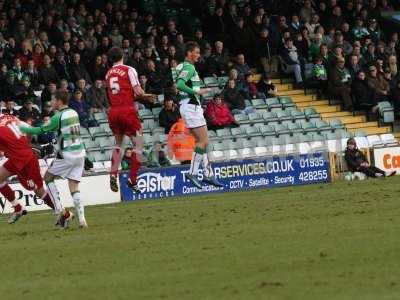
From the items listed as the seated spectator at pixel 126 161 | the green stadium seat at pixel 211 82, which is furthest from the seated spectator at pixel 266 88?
the seated spectator at pixel 126 161

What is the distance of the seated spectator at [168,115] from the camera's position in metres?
30.2

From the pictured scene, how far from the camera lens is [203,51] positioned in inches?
1325

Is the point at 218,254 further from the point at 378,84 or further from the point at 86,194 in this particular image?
the point at 378,84

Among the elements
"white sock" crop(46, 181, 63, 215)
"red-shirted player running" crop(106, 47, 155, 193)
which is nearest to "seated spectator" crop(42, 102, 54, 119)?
"red-shirted player running" crop(106, 47, 155, 193)

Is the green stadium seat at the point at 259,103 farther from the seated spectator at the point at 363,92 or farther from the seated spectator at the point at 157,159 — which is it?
the seated spectator at the point at 157,159

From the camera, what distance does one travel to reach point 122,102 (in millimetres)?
19750

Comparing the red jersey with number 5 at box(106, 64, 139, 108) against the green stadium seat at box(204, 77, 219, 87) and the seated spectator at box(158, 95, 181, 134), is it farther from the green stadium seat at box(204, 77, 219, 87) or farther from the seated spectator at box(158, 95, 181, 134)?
the green stadium seat at box(204, 77, 219, 87)

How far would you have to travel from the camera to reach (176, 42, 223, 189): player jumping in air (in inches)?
806

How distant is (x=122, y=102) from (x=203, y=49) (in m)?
14.1

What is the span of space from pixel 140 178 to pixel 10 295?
15733mm

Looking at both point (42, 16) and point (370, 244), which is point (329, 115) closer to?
point (42, 16)

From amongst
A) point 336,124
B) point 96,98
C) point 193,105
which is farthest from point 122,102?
point 336,124

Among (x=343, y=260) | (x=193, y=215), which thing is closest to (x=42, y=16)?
(x=193, y=215)

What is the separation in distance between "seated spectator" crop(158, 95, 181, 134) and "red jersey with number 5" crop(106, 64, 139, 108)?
1028 centimetres
